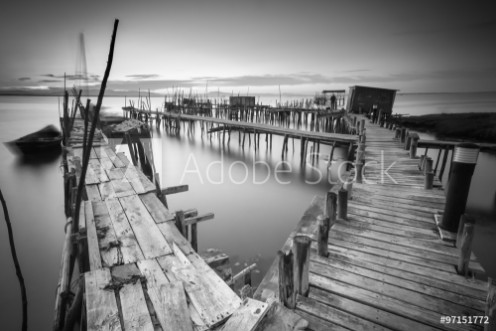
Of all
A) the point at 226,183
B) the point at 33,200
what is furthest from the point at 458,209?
the point at 33,200

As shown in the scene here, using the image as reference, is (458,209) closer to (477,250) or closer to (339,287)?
(339,287)

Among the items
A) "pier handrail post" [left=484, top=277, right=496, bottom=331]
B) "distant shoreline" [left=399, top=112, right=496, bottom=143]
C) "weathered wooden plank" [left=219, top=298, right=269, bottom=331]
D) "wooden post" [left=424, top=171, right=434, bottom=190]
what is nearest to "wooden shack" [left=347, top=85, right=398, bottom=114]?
"distant shoreline" [left=399, top=112, right=496, bottom=143]

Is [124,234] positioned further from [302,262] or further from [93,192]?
[302,262]

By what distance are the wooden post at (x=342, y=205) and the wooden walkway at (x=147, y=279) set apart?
2.89 metres

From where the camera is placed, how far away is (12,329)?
5.36m

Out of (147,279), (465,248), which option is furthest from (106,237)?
(465,248)

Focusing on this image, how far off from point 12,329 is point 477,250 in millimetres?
12888

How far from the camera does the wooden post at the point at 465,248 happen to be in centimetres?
336

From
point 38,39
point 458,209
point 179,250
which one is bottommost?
point 179,250

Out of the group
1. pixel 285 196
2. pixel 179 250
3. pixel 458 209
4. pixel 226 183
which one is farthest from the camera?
pixel 226 183

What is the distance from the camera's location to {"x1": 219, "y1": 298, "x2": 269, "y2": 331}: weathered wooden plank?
2.27m

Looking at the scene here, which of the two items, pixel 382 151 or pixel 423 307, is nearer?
pixel 423 307

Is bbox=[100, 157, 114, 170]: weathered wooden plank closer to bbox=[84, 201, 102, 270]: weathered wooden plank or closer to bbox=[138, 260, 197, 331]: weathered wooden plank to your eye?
bbox=[84, 201, 102, 270]: weathered wooden plank

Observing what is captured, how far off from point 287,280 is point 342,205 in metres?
2.47
